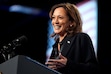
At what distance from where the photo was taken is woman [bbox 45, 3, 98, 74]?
1.99 m

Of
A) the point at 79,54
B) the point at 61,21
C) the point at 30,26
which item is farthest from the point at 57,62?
the point at 30,26

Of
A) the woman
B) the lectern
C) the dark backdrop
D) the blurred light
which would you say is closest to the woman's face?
the woman

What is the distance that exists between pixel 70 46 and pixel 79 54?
3.3 inches

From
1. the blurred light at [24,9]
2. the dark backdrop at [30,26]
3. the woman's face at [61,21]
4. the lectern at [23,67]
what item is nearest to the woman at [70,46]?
the woman's face at [61,21]

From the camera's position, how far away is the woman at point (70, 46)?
1.99 m

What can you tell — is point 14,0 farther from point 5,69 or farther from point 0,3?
point 5,69

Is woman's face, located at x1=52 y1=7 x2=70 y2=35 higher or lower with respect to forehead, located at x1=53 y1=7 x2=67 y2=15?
lower

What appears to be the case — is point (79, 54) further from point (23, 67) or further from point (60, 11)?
point (23, 67)

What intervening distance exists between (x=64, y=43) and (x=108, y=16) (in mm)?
2476

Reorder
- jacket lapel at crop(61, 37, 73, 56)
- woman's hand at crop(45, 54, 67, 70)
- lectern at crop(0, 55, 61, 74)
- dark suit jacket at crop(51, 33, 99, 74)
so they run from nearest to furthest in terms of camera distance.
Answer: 1. lectern at crop(0, 55, 61, 74)
2. woman's hand at crop(45, 54, 67, 70)
3. dark suit jacket at crop(51, 33, 99, 74)
4. jacket lapel at crop(61, 37, 73, 56)

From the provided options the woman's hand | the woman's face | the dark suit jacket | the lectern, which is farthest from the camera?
the woman's face

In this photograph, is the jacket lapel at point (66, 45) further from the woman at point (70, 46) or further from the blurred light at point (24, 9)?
the blurred light at point (24, 9)

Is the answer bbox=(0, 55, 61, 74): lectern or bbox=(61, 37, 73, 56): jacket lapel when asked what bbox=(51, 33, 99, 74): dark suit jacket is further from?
bbox=(0, 55, 61, 74): lectern

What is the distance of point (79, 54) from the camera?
2146 mm
